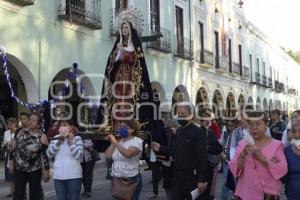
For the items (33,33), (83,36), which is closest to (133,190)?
(33,33)

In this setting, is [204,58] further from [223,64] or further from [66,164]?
[66,164]

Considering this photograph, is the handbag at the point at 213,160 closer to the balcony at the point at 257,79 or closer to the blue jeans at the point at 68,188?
the blue jeans at the point at 68,188

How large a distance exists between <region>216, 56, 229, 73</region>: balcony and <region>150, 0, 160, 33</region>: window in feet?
23.0

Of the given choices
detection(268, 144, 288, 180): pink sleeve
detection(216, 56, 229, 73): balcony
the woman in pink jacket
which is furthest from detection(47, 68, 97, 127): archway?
detection(216, 56, 229, 73): balcony

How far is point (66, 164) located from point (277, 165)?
8.86 ft

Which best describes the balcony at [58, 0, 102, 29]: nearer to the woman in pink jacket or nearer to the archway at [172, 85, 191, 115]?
the archway at [172, 85, 191, 115]

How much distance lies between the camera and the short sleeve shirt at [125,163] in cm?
585

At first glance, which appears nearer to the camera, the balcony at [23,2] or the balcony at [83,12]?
the balcony at [23,2]

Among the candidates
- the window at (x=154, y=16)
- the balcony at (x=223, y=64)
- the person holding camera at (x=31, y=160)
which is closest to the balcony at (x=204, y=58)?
the balcony at (x=223, y=64)

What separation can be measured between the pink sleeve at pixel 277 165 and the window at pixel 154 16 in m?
14.6

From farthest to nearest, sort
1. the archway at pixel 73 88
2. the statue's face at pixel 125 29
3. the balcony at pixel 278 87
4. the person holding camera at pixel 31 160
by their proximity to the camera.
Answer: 1. the balcony at pixel 278 87
2. the archway at pixel 73 88
3. the statue's face at pixel 125 29
4. the person holding camera at pixel 31 160

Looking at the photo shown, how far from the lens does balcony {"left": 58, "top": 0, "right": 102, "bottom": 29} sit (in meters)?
13.4

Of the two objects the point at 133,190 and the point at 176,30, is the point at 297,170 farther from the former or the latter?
the point at 176,30

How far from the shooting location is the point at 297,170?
4.48 metres
